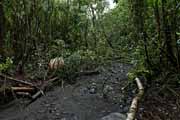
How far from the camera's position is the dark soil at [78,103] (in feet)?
15.7

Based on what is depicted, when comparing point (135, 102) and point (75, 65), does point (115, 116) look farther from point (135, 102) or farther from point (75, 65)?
point (75, 65)

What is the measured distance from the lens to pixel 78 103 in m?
5.22

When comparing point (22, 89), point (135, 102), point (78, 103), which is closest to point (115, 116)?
point (135, 102)

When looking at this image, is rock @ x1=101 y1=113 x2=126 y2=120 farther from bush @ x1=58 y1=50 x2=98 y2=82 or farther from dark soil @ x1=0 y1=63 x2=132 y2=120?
bush @ x1=58 y1=50 x2=98 y2=82

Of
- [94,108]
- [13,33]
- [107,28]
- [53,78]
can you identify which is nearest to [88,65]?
[53,78]

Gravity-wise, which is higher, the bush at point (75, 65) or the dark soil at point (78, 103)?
the bush at point (75, 65)

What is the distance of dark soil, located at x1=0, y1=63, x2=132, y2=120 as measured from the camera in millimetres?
4789

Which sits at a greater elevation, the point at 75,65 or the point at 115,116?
the point at 75,65

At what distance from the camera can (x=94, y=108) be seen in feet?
16.3

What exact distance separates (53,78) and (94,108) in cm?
178

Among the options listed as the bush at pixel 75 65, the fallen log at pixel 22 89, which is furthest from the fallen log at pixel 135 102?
the fallen log at pixel 22 89

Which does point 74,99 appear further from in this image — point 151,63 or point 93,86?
point 151,63

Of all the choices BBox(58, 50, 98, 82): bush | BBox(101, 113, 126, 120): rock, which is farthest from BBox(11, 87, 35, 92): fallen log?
BBox(101, 113, 126, 120): rock

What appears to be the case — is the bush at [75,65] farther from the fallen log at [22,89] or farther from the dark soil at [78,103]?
the fallen log at [22,89]
